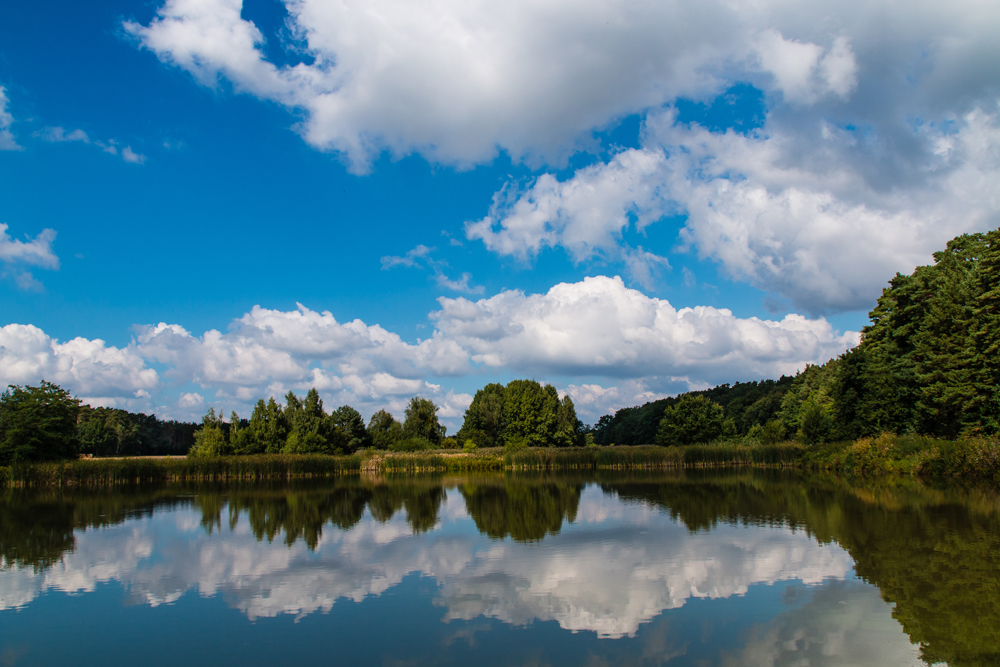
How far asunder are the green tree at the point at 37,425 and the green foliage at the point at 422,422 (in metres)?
29.7

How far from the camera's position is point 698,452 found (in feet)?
165

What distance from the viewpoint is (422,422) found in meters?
64.2

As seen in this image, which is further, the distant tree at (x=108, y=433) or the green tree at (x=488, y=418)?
the green tree at (x=488, y=418)

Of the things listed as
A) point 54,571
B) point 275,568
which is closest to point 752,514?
point 275,568

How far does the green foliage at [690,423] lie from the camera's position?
63531mm

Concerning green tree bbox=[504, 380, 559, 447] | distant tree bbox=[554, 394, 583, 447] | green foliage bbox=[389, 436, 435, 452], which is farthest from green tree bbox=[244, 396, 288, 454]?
distant tree bbox=[554, 394, 583, 447]

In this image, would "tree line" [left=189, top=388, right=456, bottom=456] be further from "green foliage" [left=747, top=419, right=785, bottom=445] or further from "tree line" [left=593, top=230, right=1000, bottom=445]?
"tree line" [left=593, top=230, right=1000, bottom=445]

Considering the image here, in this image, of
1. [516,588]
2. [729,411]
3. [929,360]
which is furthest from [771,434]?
[516,588]

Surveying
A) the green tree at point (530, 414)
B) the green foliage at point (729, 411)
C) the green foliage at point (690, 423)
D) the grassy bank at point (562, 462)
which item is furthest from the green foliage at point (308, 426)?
the green foliage at point (729, 411)

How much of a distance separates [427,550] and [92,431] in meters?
71.5

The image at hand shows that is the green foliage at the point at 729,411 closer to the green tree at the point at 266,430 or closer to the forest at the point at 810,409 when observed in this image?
the forest at the point at 810,409

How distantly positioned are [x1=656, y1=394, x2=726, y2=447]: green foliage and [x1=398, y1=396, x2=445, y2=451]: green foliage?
2477 cm

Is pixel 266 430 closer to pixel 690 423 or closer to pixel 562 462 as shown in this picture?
pixel 562 462

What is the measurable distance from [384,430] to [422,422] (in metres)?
4.65
